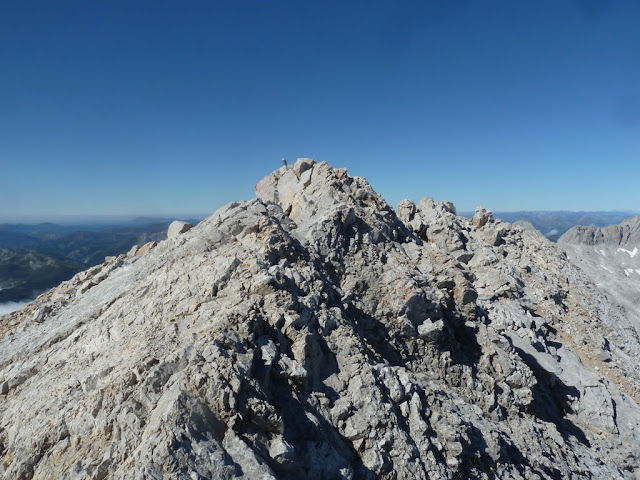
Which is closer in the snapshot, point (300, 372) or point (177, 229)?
point (300, 372)

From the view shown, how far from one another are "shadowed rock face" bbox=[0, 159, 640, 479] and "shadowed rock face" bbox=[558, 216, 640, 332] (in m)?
57.2

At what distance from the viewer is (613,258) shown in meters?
99.0

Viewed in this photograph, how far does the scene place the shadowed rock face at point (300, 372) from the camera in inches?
395

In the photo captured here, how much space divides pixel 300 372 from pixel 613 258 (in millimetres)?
122740

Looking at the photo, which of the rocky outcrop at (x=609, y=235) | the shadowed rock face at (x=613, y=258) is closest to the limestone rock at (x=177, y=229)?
the shadowed rock face at (x=613, y=258)

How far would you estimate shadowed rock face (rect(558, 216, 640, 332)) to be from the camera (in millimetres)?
71438

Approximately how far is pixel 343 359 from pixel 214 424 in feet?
19.6

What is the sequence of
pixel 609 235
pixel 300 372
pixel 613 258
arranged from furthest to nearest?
pixel 609 235 → pixel 613 258 → pixel 300 372

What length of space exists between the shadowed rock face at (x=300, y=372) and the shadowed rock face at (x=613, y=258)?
57.2m

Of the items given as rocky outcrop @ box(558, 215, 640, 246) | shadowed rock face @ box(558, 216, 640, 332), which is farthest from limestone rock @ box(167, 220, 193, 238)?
rocky outcrop @ box(558, 215, 640, 246)

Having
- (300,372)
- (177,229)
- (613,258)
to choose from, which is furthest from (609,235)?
(300,372)

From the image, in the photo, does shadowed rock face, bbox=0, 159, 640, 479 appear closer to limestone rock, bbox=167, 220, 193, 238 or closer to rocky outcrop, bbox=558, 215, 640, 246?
limestone rock, bbox=167, 220, 193, 238

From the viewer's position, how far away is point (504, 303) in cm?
2966

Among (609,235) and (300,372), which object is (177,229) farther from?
(609,235)
